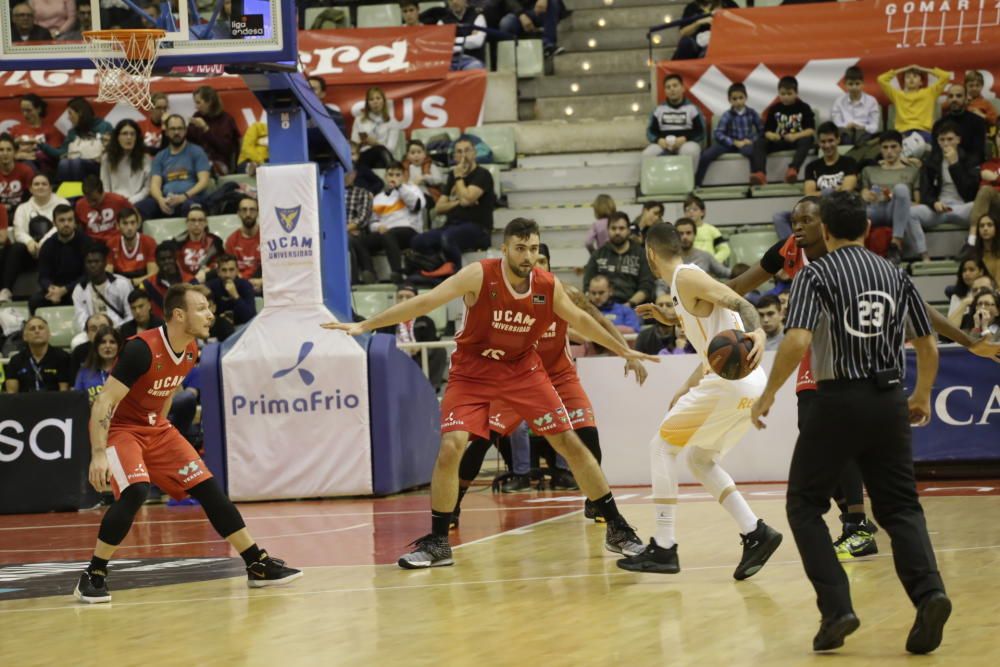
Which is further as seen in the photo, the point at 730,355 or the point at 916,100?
the point at 916,100

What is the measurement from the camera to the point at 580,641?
6125 mm

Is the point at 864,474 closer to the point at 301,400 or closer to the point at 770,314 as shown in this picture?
the point at 770,314

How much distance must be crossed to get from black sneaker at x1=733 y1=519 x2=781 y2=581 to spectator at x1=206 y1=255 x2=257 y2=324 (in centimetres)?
905

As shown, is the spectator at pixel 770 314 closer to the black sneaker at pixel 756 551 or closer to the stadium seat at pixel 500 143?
the black sneaker at pixel 756 551

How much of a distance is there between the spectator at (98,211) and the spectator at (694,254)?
697cm

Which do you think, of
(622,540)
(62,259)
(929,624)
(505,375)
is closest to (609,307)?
(505,375)

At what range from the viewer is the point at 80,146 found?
19.4 m

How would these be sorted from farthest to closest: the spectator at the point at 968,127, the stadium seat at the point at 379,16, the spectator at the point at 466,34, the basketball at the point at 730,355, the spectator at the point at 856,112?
the stadium seat at the point at 379,16 → the spectator at the point at 466,34 → the spectator at the point at 856,112 → the spectator at the point at 968,127 → the basketball at the point at 730,355

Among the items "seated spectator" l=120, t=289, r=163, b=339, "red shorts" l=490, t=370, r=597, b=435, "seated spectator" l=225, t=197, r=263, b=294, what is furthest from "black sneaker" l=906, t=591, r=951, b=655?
"seated spectator" l=225, t=197, r=263, b=294

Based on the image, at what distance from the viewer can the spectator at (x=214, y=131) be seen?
19031 millimetres

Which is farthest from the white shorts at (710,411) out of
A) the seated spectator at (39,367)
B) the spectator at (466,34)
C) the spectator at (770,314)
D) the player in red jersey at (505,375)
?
the spectator at (466,34)

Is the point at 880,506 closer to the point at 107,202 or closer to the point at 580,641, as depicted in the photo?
the point at 580,641

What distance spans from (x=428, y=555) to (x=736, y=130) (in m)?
11.0

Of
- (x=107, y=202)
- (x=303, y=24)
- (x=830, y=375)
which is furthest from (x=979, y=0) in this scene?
(x=830, y=375)
